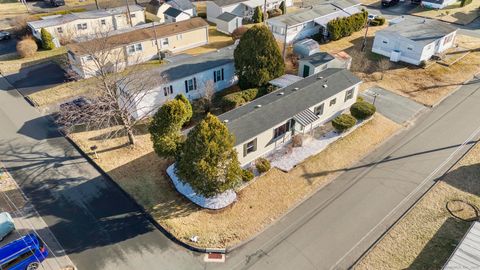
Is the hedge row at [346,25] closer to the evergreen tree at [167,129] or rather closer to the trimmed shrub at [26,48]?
the evergreen tree at [167,129]

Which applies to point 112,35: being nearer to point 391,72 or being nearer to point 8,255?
point 8,255

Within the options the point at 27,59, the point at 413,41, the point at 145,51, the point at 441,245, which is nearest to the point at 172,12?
the point at 145,51

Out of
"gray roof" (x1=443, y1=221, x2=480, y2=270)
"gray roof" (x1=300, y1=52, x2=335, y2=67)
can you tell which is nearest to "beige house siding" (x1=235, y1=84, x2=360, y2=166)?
"gray roof" (x1=300, y1=52, x2=335, y2=67)

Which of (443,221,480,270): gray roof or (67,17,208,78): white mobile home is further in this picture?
(67,17,208,78): white mobile home

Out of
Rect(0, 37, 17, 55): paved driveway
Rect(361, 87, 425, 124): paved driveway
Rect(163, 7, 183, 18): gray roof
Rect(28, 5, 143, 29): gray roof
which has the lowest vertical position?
Rect(361, 87, 425, 124): paved driveway

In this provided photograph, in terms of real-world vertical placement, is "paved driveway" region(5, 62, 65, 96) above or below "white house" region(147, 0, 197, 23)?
below

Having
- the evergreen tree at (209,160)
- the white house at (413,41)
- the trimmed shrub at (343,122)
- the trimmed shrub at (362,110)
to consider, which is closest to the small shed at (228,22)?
the white house at (413,41)

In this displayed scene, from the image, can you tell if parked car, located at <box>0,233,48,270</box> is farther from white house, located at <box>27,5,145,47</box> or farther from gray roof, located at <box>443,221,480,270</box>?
white house, located at <box>27,5,145,47</box>

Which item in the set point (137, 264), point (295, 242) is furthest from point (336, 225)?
point (137, 264)
